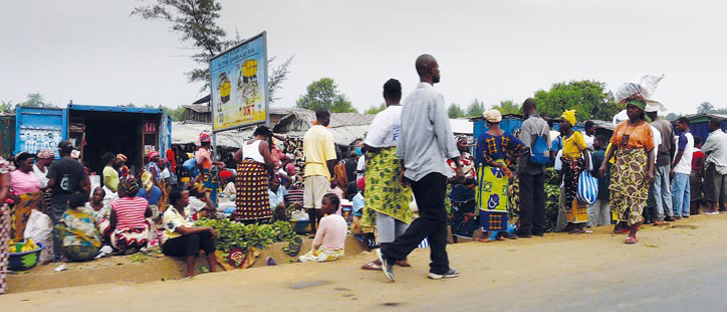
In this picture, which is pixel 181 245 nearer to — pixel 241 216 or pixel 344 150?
pixel 241 216

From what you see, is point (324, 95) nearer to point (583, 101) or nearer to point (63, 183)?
point (583, 101)

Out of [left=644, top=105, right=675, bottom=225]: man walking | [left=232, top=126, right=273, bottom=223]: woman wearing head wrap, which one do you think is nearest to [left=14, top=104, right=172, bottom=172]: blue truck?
[left=232, top=126, right=273, bottom=223]: woman wearing head wrap

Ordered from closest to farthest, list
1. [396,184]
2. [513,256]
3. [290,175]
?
[396,184], [513,256], [290,175]

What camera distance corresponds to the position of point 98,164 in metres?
21.0

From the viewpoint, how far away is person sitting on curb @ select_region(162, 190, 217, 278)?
652 cm

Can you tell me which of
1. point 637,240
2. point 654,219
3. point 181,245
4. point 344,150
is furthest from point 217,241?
point 344,150

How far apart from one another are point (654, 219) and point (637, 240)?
2307 millimetres

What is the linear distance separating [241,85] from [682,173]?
8.16 m

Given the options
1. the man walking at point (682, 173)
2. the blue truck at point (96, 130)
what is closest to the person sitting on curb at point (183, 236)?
the man walking at point (682, 173)

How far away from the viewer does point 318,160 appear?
7668 millimetres

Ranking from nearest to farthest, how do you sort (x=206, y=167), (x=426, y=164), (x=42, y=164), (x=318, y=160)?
(x=426, y=164), (x=318, y=160), (x=42, y=164), (x=206, y=167)

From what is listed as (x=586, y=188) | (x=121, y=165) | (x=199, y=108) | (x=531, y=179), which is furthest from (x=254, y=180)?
(x=199, y=108)

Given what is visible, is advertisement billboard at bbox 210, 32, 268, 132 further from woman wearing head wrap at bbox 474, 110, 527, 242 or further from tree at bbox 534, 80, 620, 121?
tree at bbox 534, 80, 620, 121

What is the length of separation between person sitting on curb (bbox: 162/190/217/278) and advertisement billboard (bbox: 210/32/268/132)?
3.80 meters
